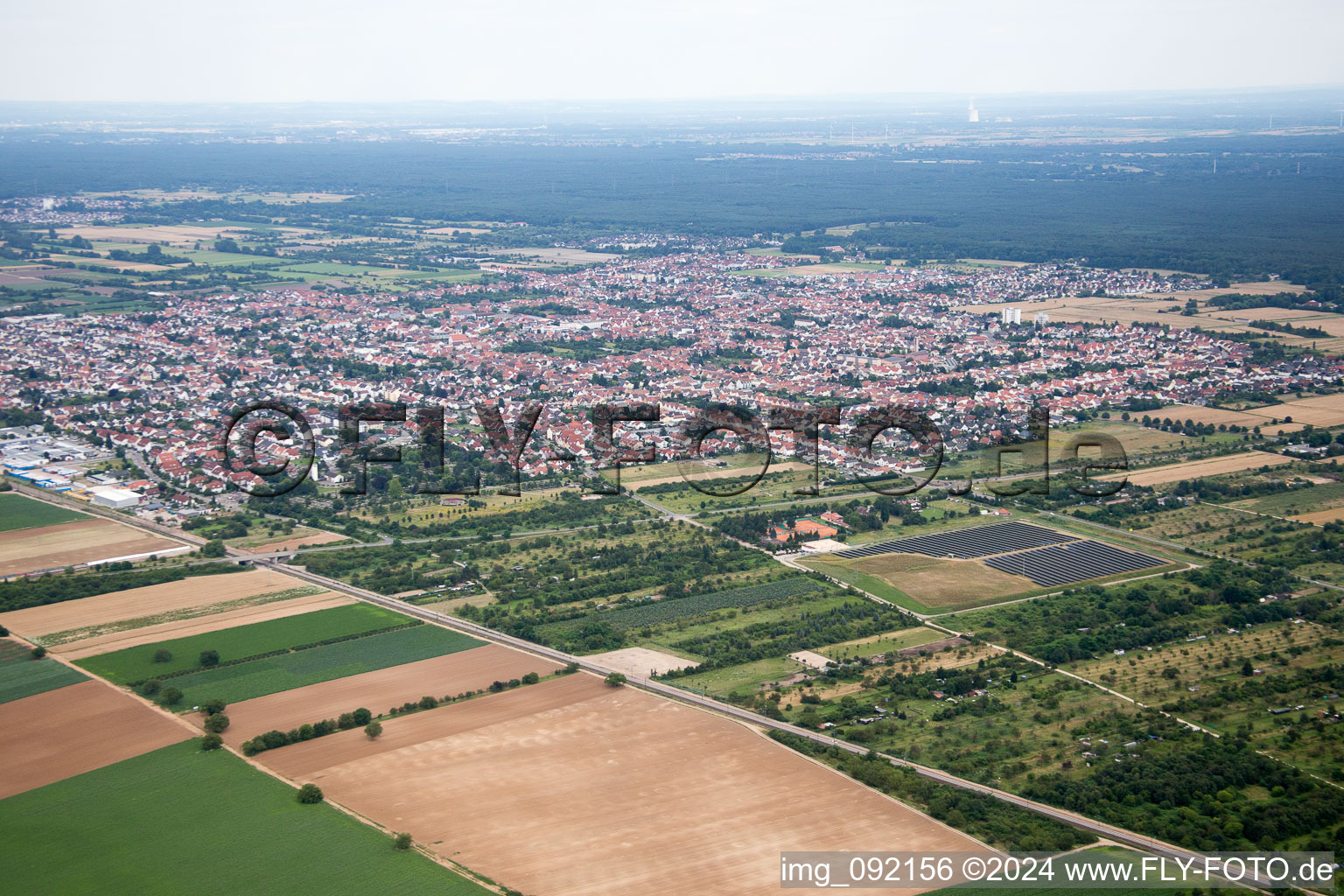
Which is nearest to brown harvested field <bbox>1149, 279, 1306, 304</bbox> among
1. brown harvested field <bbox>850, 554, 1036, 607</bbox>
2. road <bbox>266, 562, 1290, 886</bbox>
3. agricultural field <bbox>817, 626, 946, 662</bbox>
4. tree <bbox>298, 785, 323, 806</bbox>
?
brown harvested field <bbox>850, 554, 1036, 607</bbox>

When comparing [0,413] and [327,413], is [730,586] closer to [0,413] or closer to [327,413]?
[327,413]

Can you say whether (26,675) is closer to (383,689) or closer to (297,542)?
(383,689)

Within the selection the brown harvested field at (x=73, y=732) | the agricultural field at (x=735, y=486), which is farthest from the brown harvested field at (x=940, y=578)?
the brown harvested field at (x=73, y=732)

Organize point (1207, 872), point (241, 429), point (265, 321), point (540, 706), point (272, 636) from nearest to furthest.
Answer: point (1207, 872), point (540, 706), point (272, 636), point (241, 429), point (265, 321)

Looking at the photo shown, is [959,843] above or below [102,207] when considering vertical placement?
below

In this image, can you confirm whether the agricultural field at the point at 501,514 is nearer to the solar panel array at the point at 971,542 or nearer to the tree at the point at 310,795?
the solar panel array at the point at 971,542

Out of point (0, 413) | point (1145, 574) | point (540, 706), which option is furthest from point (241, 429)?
point (1145, 574)

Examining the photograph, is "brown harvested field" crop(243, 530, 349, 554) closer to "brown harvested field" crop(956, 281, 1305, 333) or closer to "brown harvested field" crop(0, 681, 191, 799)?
"brown harvested field" crop(0, 681, 191, 799)
